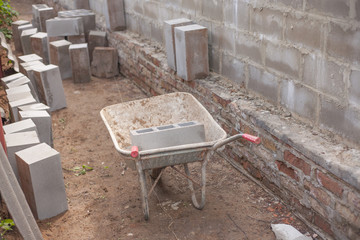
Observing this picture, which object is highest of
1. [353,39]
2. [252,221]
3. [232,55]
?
[353,39]

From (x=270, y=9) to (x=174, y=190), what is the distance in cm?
196

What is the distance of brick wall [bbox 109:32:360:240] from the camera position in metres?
3.18

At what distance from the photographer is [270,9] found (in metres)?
4.00

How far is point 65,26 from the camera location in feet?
27.3

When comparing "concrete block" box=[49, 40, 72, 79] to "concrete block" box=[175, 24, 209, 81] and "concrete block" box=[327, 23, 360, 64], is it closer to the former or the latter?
"concrete block" box=[175, 24, 209, 81]

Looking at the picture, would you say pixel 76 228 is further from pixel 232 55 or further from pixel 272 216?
pixel 232 55

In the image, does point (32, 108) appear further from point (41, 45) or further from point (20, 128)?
point (41, 45)

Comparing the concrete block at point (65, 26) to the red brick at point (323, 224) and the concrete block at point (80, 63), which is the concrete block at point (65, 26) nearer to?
the concrete block at point (80, 63)

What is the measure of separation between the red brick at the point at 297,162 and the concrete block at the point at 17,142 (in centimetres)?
231

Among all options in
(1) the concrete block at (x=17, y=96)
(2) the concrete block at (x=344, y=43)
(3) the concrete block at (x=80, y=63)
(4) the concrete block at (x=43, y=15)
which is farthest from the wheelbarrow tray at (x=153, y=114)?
(4) the concrete block at (x=43, y=15)

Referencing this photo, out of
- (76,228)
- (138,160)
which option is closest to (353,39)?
(138,160)


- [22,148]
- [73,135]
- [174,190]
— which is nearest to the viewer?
[22,148]

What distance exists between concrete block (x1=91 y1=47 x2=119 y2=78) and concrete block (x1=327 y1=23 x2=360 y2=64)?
502 cm

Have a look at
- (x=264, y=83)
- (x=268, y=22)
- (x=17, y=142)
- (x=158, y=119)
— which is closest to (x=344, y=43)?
(x=268, y=22)
